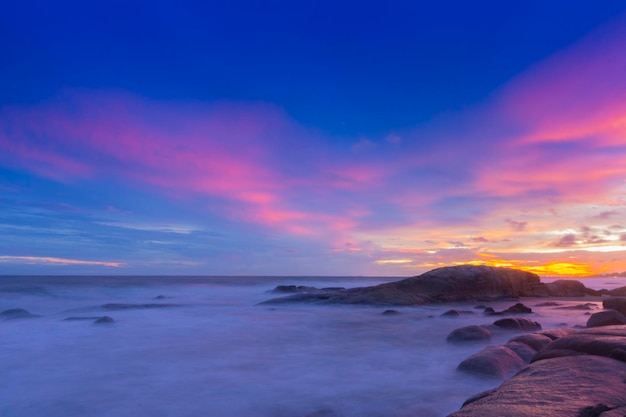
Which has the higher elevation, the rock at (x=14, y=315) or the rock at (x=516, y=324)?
the rock at (x=516, y=324)

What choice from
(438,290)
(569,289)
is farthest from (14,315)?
(569,289)

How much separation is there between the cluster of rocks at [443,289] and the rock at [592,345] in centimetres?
1908

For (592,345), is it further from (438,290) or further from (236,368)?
(438,290)

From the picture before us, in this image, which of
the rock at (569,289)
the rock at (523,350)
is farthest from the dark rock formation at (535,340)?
the rock at (569,289)

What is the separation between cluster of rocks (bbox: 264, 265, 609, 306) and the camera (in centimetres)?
2638

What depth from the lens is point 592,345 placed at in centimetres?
598

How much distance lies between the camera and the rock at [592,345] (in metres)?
5.69

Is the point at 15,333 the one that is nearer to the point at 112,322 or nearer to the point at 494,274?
the point at 112,322

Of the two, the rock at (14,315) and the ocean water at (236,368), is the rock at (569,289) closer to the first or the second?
the ocean water at (236,368)

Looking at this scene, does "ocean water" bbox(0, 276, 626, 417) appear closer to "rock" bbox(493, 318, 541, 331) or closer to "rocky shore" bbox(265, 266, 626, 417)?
"rocky shore" bbox(265, 266, 626, 417)

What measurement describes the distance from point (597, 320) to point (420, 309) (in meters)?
12.2

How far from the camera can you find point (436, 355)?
11297 mm

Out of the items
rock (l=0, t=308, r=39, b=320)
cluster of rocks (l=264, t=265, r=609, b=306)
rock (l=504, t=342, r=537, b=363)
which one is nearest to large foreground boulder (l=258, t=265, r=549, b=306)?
cluster of rocks (l=264, t=265, r=609, b=306)

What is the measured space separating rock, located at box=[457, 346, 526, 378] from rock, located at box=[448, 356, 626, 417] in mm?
2763
